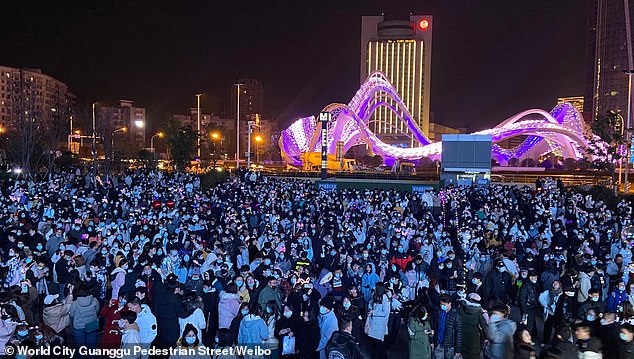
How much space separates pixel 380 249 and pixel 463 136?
56.3ft

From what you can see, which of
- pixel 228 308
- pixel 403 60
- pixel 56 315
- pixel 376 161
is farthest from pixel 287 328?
pixel 403 60

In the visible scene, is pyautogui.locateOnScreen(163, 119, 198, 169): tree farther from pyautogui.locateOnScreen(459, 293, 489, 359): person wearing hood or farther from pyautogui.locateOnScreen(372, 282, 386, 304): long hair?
pyautogui.locateOnScreen(459, 293, 489, 359): person wearing hood

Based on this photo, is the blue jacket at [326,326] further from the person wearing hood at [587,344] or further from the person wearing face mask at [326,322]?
the person wearing hood at [587,344]

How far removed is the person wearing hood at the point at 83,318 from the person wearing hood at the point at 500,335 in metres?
4.33

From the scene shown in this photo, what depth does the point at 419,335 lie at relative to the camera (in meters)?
5.64

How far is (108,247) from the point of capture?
921 centimetres

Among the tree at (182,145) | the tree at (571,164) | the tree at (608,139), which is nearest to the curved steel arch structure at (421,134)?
the tree at (571,164)

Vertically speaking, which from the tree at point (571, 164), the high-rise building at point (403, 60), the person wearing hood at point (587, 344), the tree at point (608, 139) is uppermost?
the high-rise building at point (403, 60)

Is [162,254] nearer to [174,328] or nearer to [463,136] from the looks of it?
[174,328]

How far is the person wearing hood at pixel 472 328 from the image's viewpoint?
18.7 feet

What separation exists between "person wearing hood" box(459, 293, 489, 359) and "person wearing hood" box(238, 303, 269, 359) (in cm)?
213

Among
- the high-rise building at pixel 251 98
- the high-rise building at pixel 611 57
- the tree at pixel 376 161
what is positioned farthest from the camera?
the high-rise building at pixel 251 98

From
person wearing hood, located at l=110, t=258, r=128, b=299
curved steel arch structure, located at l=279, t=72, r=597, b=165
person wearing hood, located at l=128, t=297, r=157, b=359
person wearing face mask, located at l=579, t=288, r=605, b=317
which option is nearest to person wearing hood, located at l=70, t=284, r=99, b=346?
person wearing hood, located at l=128, t=297, r=157, b=359

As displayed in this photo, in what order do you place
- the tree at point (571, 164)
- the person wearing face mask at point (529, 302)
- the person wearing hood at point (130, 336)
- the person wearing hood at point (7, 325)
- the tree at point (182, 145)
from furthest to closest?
1. the tree at point (571, 164)
2. the tree at point (182, 145)
3. the person wearing face mask at point (529, 302)
4. the person wearing hood at point (7, 325)
5. the person wearing hood at point (130, 336)
